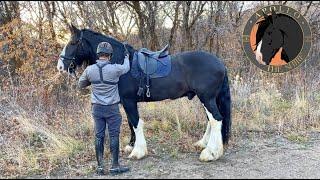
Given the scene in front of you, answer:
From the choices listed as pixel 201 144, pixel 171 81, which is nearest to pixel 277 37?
pixel 201 144

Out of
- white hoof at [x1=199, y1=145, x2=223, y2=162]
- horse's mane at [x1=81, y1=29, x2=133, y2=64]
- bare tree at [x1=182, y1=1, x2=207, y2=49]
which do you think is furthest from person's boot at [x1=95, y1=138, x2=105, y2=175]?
bare tree at [x1=182, y1=1, x2=207, y2=49]

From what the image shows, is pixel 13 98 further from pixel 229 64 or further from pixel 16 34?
pixel 229 64

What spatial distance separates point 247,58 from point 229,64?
76cm

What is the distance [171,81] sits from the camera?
571 cm

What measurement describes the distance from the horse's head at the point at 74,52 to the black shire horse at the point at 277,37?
592cm

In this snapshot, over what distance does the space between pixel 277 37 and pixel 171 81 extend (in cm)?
542

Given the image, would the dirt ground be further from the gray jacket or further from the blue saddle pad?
the blue saddle pad

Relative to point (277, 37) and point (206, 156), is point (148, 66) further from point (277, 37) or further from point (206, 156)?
point (277, 37)

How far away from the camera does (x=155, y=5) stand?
43.5 feet

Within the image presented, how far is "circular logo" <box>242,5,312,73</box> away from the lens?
33.6 ft

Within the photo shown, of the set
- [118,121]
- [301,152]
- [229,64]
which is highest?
[229,64]

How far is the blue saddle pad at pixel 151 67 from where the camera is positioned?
5.65 metres

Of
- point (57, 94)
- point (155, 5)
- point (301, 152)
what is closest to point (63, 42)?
point (57, 94)

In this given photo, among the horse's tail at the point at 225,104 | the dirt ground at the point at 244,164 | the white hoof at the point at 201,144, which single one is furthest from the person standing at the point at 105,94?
the horse's tail at the point at 225,104
